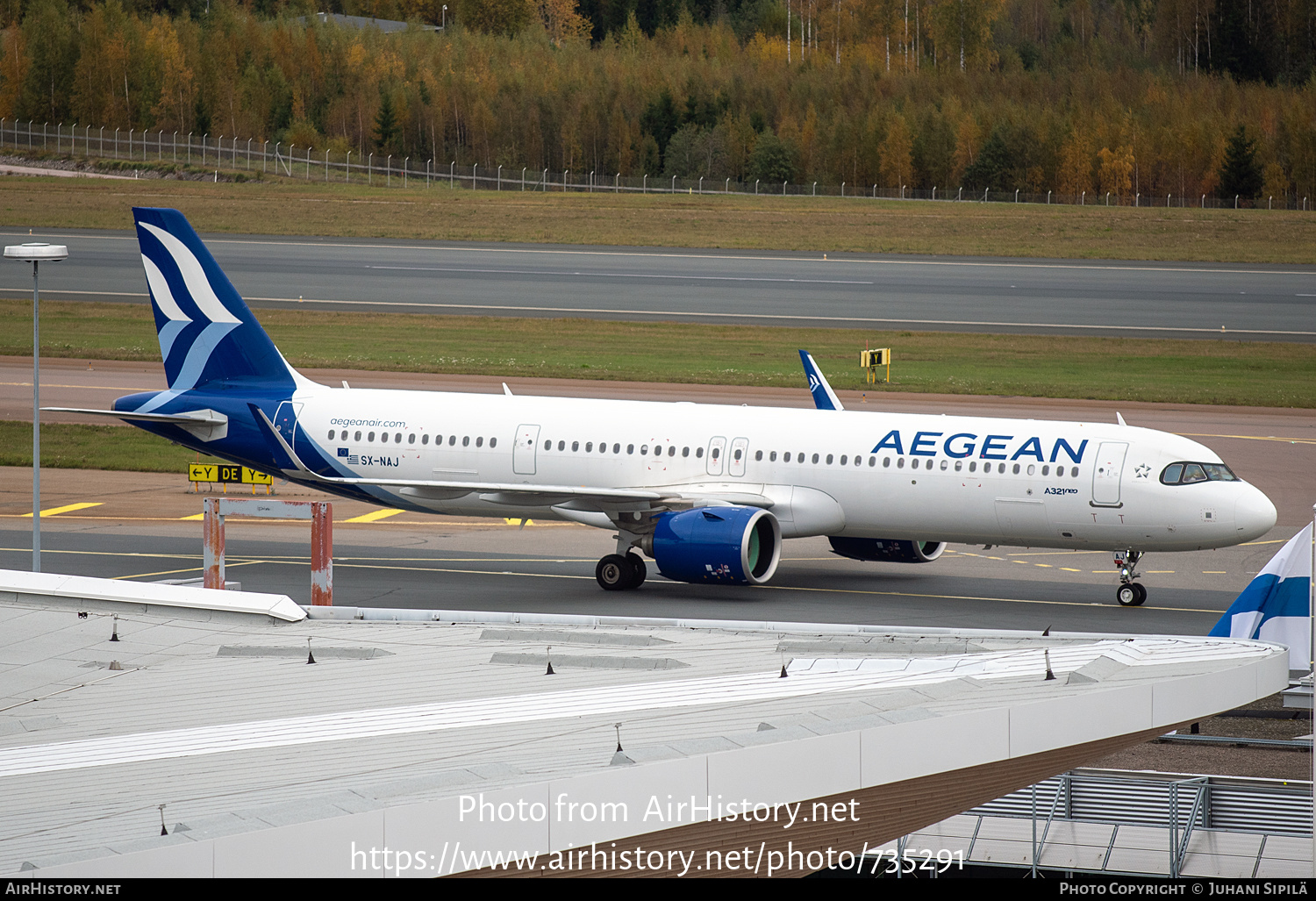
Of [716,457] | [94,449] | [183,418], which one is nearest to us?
[716,457]

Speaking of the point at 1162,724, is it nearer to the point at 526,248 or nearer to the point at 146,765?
the point at 146,765

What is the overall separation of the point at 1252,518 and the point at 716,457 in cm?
1095

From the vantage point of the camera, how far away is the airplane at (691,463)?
3055cm

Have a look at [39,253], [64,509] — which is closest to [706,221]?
[64,509]

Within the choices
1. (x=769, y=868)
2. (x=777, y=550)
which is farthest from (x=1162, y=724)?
(x=777, y=550)

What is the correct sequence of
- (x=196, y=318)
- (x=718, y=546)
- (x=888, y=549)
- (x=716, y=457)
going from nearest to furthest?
(x=718, y=546) → (x=716, y=457) → (x=888, y=549) → (x=196, y=318)

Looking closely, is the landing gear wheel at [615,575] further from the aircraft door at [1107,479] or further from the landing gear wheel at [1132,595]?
the landing gear wheel at [1132,595]

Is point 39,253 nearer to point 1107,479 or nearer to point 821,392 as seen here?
point 821,392

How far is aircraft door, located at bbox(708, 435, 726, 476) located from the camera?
33.1 metres

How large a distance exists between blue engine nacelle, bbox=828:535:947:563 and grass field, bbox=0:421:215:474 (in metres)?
22.9

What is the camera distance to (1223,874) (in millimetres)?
19828

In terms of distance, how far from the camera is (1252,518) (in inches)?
1172

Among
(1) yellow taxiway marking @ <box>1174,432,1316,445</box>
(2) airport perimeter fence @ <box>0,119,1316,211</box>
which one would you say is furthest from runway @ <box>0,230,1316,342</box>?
(2) airport perimeter fence @ <box>0,119,1316,211</box>

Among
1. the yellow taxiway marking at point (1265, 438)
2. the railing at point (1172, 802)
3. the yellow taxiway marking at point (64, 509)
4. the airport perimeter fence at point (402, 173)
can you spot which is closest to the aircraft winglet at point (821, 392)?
the railing at point (1172, 802)
